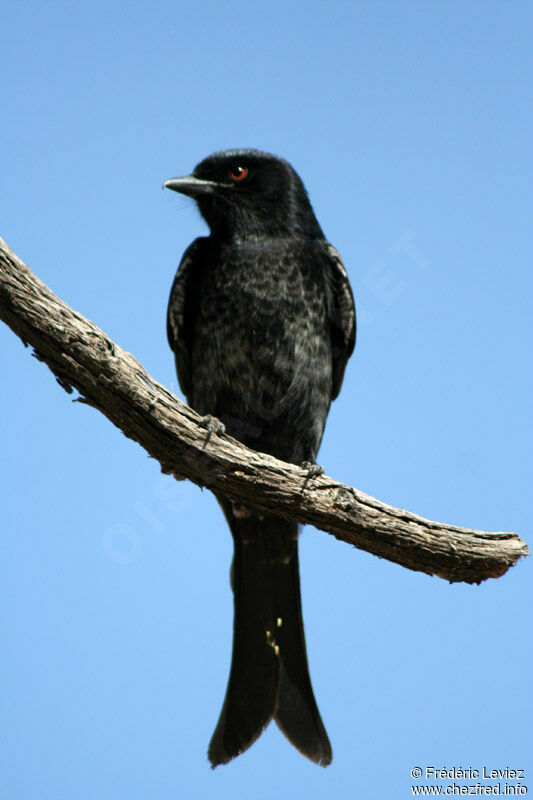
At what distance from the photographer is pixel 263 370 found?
4.50m

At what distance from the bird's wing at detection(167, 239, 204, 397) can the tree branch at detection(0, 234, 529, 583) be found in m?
1.52

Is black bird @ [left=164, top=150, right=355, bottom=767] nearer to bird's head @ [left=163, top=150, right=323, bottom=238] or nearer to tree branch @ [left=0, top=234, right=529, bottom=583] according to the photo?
bird's head @ [left=163, top=150, right=323, bottom=238]

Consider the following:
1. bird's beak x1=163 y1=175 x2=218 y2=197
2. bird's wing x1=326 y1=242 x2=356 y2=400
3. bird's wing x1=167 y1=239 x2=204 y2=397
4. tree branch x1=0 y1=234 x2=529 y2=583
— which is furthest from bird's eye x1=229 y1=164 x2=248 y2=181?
tree branch x1=0 y1=234 x2=529 y2=583

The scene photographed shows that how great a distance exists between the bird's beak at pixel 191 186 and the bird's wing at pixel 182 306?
1.08 ft

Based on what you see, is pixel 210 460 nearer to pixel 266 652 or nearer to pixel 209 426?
pixel 209 426

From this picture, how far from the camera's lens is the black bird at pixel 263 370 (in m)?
4.50

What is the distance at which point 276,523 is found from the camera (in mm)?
4750

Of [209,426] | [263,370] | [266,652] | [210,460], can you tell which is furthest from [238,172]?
[266,652]

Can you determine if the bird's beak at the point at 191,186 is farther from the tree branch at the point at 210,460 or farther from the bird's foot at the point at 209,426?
the bird's foot at the point at 209,426

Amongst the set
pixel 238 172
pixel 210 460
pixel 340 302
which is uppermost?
pixel 238 172

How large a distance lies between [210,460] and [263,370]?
104 centimetres

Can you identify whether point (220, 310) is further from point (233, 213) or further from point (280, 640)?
point (280, 640)

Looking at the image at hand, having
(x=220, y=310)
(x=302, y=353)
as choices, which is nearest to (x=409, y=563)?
(x=302, y=353)

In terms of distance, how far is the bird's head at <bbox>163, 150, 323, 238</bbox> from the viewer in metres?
4.92
